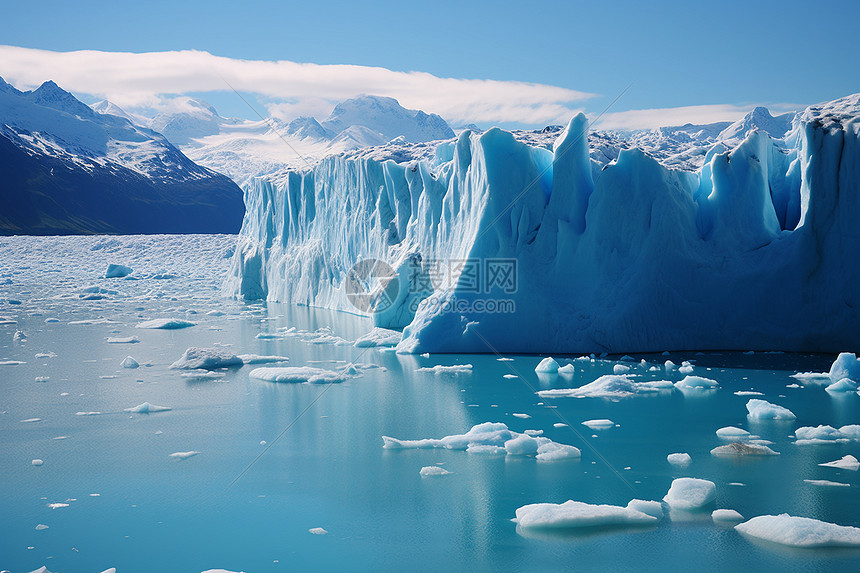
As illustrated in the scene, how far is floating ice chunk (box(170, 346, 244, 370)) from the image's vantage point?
8.55 meters

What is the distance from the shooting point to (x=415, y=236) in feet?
39.6

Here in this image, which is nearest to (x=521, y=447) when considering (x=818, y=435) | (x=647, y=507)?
(x=647, y=507)

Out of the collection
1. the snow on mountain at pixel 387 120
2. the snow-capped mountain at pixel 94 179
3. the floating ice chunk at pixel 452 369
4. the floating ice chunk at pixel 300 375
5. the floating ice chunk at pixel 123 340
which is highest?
the snow on mountain at pixel 387 120

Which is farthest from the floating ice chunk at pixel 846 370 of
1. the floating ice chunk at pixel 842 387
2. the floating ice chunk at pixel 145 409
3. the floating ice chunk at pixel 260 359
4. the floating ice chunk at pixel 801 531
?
the floating ice chunk at pixel 145 409

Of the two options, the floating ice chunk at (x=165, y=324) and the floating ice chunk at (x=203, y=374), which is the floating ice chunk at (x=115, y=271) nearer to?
the floating ice chunk at (x=165, y=324)

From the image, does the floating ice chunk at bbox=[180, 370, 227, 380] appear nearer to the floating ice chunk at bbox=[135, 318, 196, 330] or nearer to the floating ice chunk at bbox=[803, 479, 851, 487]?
the floating ice chunk at bbox=[135, 318, 196, 330]

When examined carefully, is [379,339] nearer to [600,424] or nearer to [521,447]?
[600,424]

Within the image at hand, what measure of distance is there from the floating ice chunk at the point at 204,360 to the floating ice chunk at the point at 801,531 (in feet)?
21.5

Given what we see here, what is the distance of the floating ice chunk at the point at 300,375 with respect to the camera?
25.3ft

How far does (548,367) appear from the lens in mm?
7770

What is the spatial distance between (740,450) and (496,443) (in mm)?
1666

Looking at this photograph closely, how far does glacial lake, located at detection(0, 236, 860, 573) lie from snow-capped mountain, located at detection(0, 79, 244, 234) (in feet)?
156

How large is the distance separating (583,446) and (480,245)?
441 cm

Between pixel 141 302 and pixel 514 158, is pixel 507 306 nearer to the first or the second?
pixel 514 158
